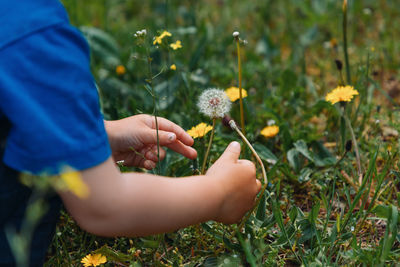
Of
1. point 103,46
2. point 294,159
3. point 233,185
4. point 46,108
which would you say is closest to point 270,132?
point 294,159

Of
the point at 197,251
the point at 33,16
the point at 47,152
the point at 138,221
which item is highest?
the point at 33,16

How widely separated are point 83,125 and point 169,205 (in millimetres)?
265

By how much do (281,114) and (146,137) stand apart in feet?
2.79

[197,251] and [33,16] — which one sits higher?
[33,16]

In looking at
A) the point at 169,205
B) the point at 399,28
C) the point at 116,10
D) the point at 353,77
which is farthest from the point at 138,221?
the point at 116,10

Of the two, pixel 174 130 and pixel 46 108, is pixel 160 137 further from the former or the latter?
A: pixel 46 108

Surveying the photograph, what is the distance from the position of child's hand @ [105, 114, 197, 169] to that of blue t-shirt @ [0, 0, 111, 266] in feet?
1.18

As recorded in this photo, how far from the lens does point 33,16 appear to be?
104 cm

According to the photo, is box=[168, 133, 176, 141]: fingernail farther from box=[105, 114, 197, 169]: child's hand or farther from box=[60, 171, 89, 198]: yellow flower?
box=[60, 171, 89, 198]: yellow flower

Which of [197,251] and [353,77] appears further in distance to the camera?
[353,77]

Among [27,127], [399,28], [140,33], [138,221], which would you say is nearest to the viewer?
[27,127]

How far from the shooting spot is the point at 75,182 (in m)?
0.95

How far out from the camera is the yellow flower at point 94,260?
1387 millimetres

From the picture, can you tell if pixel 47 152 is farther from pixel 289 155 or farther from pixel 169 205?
pixel 289 155
